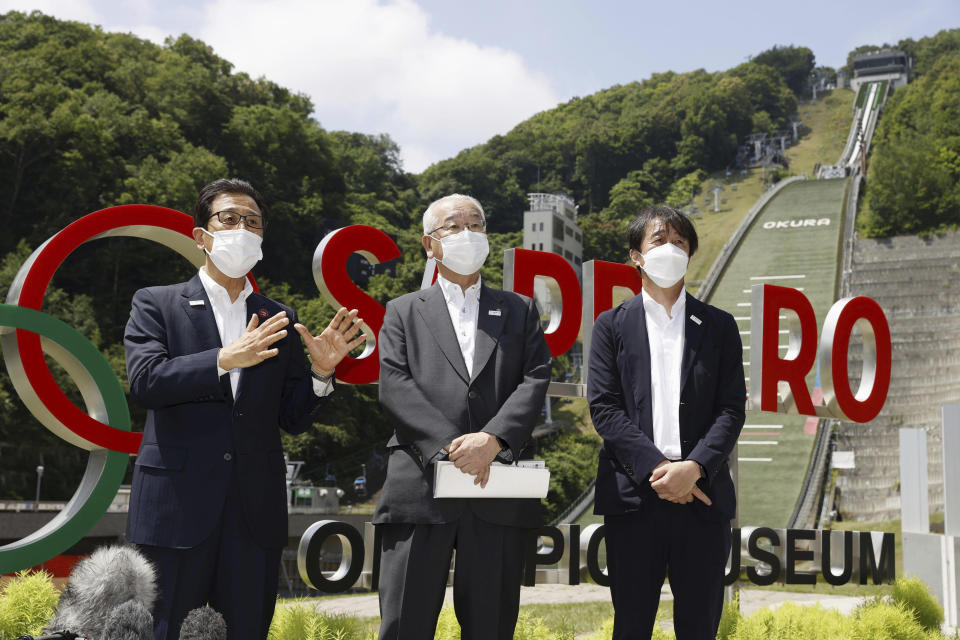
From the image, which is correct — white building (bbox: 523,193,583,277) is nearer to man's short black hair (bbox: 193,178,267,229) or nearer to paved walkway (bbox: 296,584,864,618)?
paved walkway (bbox: 296,584,864,618)

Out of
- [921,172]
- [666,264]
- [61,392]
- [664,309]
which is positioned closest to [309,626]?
[61,392]

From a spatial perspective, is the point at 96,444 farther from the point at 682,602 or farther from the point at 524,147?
the point at 524,147

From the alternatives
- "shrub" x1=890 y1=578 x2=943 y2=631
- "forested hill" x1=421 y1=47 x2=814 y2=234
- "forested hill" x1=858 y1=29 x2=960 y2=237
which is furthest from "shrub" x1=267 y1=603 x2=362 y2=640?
"forested hill" x1=421 y1=47 x2=814 y2=234

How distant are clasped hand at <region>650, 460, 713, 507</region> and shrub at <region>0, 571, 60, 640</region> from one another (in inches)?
130

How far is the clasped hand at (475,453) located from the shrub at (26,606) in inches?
107

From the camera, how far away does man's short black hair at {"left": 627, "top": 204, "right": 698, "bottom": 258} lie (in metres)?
4.32

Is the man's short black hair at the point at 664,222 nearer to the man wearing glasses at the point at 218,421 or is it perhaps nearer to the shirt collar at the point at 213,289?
the man wearing glasses at the point at 218,421

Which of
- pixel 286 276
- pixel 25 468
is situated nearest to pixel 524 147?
pixel 286 276

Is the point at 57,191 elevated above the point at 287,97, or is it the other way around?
the point at 287,97

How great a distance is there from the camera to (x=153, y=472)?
3375mm

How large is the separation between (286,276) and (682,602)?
3545 cm

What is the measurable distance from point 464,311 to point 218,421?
1153 mm

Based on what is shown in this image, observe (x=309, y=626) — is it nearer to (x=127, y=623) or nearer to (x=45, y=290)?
(x=127, y=623)

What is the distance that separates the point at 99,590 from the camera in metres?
2.63
